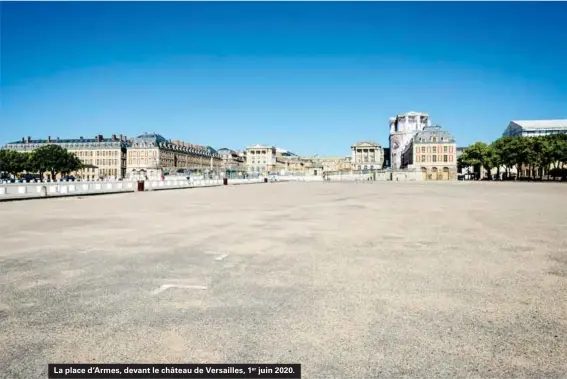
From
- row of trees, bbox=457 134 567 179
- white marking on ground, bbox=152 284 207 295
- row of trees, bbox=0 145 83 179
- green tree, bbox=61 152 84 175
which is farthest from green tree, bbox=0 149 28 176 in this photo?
white marking on ground, bbox=152 284 207 295

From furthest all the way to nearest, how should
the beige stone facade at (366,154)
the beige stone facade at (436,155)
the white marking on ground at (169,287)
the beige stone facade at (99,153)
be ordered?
the beige stone facade at (366,154) < the beige stone facade at (99,153) < the beige stone facade at (436,155) < the white marking on ground at (169,287)

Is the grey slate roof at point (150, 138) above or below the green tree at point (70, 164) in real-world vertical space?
above

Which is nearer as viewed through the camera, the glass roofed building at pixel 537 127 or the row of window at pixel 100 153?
the glass roofed building at pixel 537 127

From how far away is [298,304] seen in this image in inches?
216

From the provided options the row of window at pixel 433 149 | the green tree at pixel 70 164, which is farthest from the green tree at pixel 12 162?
the row of window at pixel 433 149

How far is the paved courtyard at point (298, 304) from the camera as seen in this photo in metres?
3.94

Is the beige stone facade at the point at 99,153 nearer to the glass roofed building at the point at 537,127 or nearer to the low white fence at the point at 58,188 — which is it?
the low white fence at the point at 58,188

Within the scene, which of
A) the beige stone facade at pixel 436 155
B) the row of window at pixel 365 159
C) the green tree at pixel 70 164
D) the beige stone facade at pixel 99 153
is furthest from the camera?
the row of window at pixel 365 159

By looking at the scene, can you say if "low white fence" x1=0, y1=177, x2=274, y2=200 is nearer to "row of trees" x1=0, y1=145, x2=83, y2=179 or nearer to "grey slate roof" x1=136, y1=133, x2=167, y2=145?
"row of trees" x1=0, y1=145, x2=83, y2=179
